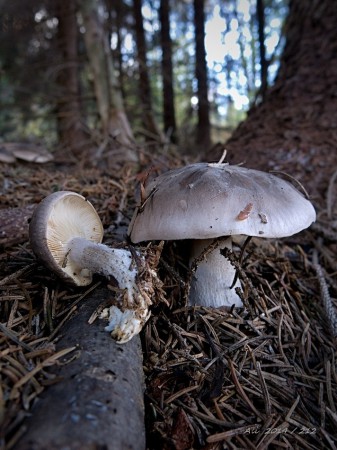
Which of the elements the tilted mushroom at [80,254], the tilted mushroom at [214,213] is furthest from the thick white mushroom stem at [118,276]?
the tilted mushroom at [214,213]

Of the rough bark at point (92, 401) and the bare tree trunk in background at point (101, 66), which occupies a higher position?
the bare tree trunk in background at point (101, 66)

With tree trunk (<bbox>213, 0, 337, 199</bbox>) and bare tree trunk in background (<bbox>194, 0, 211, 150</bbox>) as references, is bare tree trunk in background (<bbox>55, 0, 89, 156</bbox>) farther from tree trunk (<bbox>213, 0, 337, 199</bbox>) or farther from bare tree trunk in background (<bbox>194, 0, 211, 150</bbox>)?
tree trunk (<bbox>213, 0, 337, 199</bbox>)

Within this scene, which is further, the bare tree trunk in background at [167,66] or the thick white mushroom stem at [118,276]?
the bare tree trunk in background at [167,66]

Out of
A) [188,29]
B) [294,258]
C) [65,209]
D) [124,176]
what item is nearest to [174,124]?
[188,29]

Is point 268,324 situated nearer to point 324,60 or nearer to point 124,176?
point 124,176

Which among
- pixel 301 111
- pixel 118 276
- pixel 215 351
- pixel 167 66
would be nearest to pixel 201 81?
pixel 167 66

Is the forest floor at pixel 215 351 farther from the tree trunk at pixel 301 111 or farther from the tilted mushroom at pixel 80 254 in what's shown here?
the tree trunk at pixel 301 111
